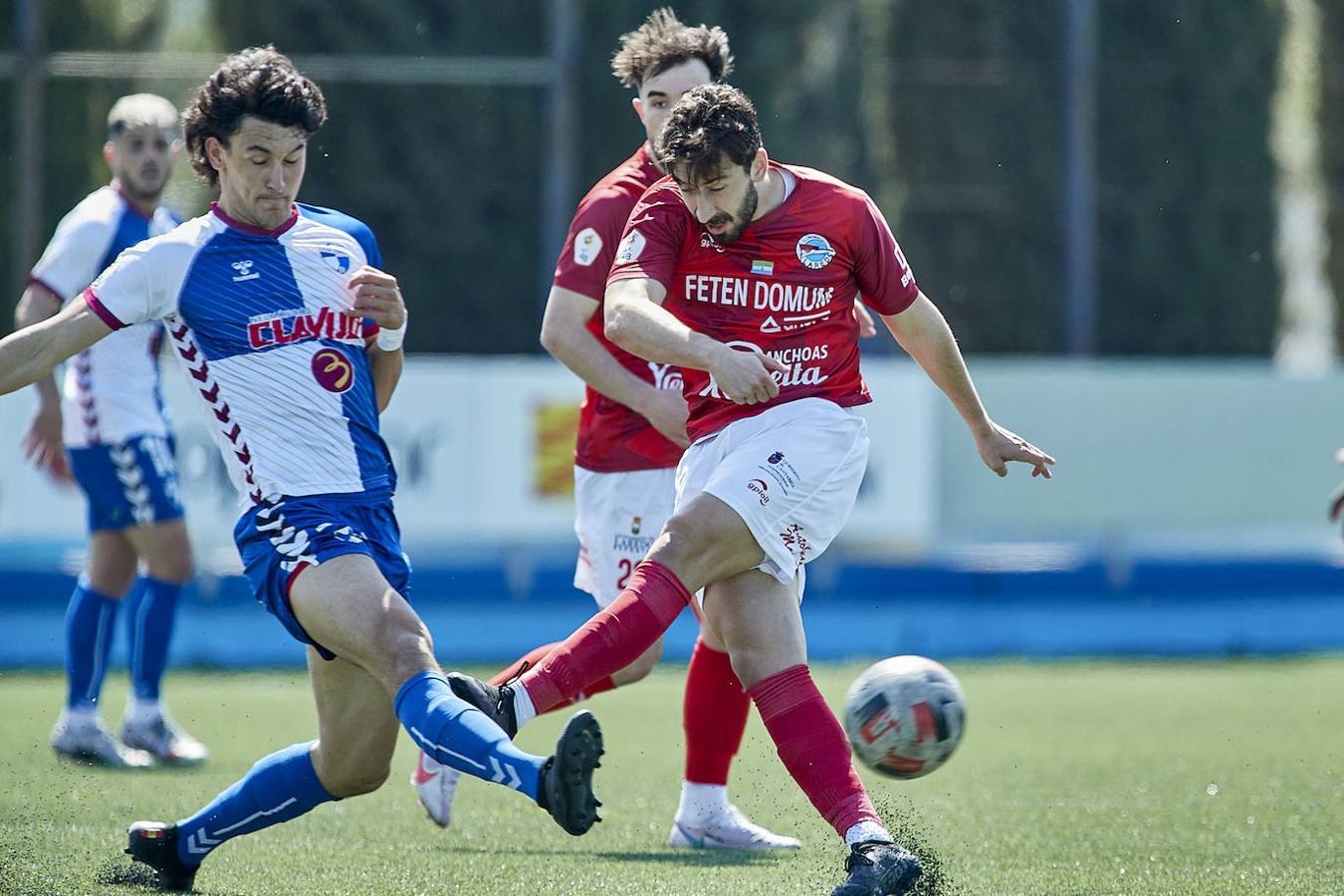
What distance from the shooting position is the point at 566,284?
16.6ft

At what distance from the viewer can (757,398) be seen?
3953 mm

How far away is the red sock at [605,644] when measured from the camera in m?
4.00

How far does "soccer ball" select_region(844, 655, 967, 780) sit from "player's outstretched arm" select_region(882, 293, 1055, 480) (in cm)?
57

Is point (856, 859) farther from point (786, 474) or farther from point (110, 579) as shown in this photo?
point (110, 579)

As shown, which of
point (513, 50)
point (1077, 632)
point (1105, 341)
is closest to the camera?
point (1077, 632)

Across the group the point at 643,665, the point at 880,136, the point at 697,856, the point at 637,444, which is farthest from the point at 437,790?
the point at 880,136

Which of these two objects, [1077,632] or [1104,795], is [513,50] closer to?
[1077,632]

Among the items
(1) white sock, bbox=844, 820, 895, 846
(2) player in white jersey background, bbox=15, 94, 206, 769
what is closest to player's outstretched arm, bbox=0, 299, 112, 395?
(1) white sock, bbox=844, 820, 895, 846

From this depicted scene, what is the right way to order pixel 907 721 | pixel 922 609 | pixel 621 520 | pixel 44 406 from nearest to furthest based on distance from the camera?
pixel 907 721 < pixel 621 520 < pixel 44 406 < pixel 922 609

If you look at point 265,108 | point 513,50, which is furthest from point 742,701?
point 513,50

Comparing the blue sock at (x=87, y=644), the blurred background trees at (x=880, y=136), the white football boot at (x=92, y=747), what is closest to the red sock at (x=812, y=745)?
the white football boot at (x=92, y=747)

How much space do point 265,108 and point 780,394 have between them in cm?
140

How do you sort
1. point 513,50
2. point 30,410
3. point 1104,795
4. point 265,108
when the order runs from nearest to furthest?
point 265,108, point 1104,795, point 30,410, point 513,50

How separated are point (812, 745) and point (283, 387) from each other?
1497mm
